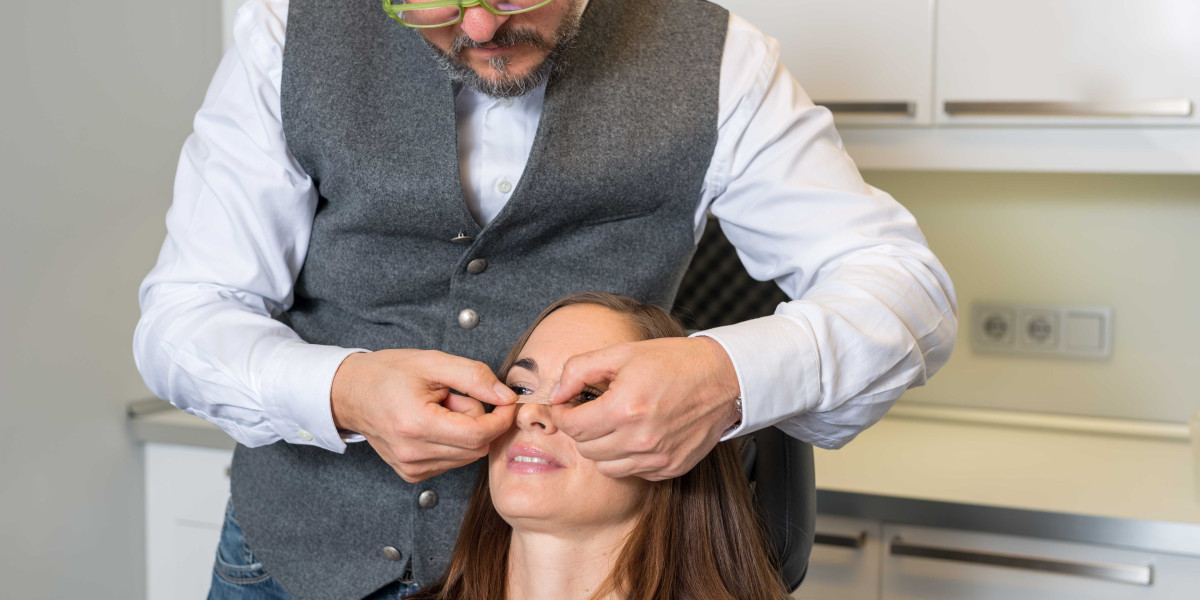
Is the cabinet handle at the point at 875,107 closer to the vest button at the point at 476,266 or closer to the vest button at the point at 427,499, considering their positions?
the vest button at the point at 476,266

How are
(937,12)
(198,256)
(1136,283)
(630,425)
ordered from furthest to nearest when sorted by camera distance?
(1136,283) → (937,12) → (198,256) → (630,425)

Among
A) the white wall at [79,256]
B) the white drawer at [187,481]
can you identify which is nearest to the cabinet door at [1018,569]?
the white drawer at [187,481]

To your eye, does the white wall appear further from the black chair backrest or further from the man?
the black chair backrest

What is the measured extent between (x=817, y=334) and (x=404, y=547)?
55cm

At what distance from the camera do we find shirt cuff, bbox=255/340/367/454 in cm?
93

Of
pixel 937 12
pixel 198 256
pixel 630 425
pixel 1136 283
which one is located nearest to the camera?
pixel 630 425

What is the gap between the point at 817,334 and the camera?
2.95 ft

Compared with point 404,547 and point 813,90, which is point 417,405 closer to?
point 404,547

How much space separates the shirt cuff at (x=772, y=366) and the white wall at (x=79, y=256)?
4.56 ft

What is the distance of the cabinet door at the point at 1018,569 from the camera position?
4.87 ft

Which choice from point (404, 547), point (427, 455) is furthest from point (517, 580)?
point (427, 455)

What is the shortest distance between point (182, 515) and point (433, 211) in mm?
1247

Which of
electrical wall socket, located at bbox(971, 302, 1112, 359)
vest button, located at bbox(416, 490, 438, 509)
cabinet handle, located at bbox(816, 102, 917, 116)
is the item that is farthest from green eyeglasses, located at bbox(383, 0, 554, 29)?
electrical wall socket, located at bbox(971, 302, 1112, 359)

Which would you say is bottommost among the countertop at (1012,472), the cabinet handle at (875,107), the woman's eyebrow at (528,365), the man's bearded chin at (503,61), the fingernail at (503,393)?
the countertop at (1012,472)
